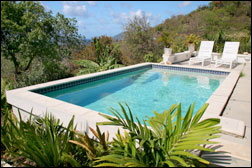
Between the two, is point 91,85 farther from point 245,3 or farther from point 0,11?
point 245,3

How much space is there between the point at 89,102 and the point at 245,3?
31.2 meters

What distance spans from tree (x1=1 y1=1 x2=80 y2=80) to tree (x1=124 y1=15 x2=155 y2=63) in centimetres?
470

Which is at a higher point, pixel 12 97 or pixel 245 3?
pixel 245 3

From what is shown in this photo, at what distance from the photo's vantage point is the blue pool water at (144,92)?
5.37 meters

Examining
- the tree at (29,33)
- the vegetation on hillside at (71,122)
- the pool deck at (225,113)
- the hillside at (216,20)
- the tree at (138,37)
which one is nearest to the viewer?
the vegetation on hillside at (71,122)

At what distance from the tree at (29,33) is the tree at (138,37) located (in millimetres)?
4696

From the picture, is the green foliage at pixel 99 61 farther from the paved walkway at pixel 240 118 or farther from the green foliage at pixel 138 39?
the paved walkway at pixel 240 118

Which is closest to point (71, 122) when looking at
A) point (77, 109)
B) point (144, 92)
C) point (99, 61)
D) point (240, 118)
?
point (77, 109)

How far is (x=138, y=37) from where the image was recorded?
1244 centimetres

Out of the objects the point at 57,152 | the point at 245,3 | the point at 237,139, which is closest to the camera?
the point at 57,152

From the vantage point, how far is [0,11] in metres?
7.09

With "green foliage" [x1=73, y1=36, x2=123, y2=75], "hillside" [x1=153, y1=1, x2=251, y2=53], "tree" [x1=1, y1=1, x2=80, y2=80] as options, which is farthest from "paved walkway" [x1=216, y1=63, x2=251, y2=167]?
"hillside" [x1=153, y1=1, x2=251, y2=53]

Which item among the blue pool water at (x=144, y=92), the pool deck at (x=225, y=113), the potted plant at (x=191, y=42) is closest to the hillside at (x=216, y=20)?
the potted plant at (x=191, y=42)

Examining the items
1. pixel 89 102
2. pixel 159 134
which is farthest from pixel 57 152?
pixel 89 102
